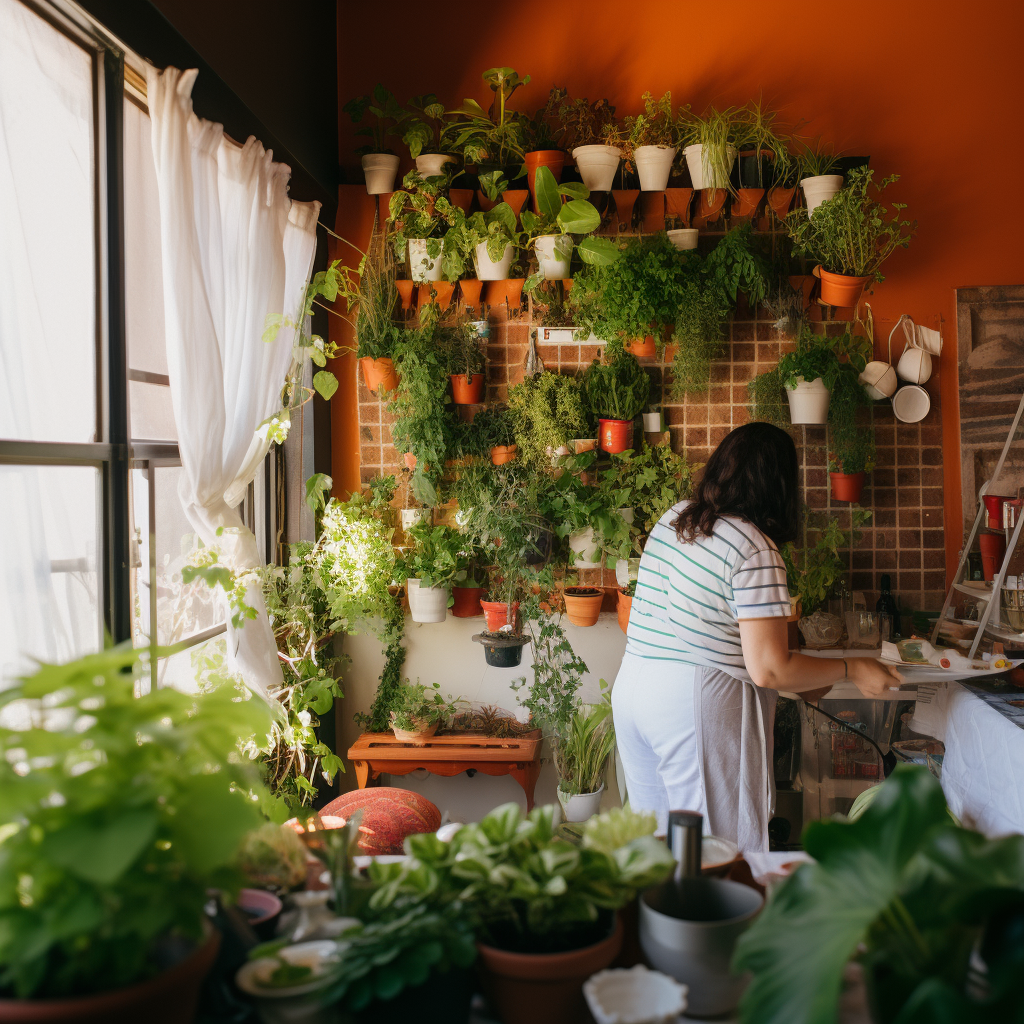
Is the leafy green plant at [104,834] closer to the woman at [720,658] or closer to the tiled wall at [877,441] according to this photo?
the woman at [720,658]

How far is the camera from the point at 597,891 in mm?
1013

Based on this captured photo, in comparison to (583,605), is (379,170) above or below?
above

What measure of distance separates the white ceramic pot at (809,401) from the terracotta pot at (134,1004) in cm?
313

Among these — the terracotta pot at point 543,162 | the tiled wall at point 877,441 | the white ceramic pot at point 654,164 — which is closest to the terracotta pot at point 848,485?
the tiled wall at point 877,441

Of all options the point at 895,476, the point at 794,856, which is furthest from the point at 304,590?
the point at 895,476

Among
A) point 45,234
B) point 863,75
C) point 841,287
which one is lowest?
point 45,234

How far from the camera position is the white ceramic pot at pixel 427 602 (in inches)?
138

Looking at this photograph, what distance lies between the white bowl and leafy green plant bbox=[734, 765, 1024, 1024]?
0.38ft

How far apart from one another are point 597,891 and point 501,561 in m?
2.56

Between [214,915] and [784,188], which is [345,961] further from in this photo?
[784,188]

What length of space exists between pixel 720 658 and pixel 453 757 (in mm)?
1571

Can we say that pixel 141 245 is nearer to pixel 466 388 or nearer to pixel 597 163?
pixel 466 388

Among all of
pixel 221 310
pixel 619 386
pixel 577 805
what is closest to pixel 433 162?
pixel 619 386

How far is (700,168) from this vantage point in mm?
3424
